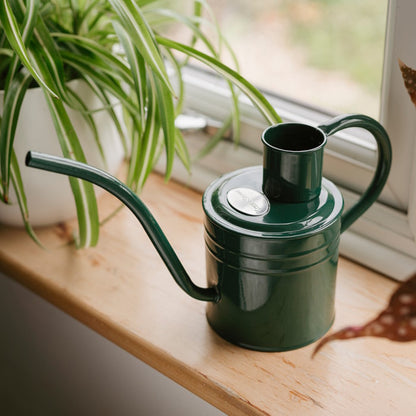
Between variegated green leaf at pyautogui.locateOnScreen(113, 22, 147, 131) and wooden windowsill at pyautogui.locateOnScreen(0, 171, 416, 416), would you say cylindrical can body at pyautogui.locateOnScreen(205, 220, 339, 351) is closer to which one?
wooden windowsill at pyautogui.locateOnScreen(0, 171, 416, 416)

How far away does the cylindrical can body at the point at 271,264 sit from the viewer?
534mm

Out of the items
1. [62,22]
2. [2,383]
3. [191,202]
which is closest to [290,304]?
[191,202]

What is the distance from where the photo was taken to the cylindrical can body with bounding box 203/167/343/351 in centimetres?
53

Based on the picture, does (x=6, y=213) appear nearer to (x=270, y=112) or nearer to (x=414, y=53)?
(x=270, y=112)

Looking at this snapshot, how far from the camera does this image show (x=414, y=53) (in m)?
0.60

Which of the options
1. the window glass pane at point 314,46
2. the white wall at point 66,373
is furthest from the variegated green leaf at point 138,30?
the window glass pane at point 314,46

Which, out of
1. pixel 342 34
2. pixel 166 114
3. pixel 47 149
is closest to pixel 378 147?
pixel 166 114

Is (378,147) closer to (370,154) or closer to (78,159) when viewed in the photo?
(370,154)

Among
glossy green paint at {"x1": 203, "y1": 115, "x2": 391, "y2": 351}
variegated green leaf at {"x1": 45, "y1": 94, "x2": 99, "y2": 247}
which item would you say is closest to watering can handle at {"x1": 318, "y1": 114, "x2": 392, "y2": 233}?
glossy green paint at {"x1": 203, "y1": 115, "x2": 391, "y2": 351}

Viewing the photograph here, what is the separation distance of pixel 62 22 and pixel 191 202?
0.94ft

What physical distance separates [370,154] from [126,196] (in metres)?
0.32

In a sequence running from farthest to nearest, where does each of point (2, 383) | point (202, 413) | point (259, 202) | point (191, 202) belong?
point (2, 383)
point (191, 202)
point (202, 413)
point (259, 202)

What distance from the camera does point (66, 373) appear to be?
2.76 feet

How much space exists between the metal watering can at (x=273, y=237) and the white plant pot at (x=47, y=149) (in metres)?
0.19
